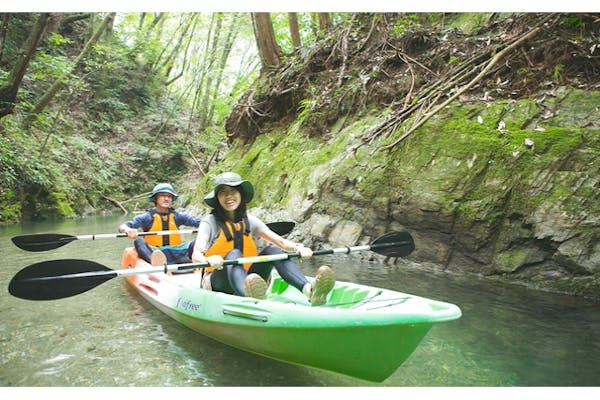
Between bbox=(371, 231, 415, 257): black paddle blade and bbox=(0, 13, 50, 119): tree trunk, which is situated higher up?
bbox=(0, 13, 50, 119): tree trunk

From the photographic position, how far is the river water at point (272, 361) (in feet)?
9.43

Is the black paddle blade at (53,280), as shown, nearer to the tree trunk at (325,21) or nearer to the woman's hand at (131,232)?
the woman's hand at (131,232)

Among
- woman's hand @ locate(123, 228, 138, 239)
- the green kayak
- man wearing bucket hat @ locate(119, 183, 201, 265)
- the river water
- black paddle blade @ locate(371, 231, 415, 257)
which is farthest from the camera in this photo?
man wearing bucket hat @ locate(119, 183, 201, 265)

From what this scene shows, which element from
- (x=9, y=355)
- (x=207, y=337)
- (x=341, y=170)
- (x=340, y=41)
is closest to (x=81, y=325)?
(x=9, y=355)

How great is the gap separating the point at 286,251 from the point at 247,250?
0.32m

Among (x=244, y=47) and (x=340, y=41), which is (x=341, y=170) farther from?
(x=244, y=47)

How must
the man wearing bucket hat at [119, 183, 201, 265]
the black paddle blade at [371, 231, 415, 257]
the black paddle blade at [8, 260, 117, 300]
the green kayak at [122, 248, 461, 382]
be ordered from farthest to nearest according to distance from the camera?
the man wearing bucket hat at [119, 183, 201, 265]
the black paddle blade at [371, 231, 415, 257]
the black paddle blade at [8, 260, 117, 300]
the green kayak at [122, 248, 461, 382]

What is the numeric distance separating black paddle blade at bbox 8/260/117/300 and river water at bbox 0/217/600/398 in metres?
0.43

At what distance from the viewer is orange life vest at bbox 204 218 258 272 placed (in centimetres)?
375

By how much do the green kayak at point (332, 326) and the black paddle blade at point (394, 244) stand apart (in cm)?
70

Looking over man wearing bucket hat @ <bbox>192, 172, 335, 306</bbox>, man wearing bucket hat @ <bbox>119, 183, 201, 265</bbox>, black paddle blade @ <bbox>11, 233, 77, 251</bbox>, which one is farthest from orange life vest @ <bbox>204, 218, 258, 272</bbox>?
black paddle blade @ <bbox>11, 233, 77, 251</bbox>

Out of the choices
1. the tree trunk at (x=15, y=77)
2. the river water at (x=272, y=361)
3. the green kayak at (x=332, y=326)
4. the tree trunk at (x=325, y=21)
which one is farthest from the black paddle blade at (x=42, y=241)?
the tree trunk at (x=325, y=21)

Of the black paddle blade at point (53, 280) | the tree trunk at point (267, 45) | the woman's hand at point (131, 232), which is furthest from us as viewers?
the tree trunk at point (267, 45)

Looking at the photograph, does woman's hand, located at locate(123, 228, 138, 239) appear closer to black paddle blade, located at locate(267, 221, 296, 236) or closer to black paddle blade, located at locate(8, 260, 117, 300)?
black paddle blade, located at locate(267, 221, 296, 236)
